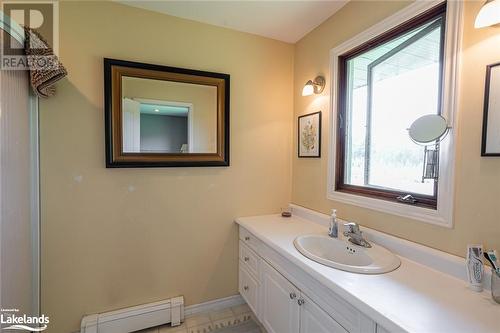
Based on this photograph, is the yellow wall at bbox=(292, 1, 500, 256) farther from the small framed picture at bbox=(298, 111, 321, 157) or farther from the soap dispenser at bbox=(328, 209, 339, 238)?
the small framed picture at bbox=(298, 111, 321, 157)

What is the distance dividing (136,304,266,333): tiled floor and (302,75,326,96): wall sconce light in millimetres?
1934

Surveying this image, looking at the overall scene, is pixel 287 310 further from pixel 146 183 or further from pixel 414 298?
pixel 146 183

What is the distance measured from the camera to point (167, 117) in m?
1.82

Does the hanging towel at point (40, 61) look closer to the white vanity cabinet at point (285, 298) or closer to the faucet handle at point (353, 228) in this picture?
the white vanity cabinet at point (285, 298)

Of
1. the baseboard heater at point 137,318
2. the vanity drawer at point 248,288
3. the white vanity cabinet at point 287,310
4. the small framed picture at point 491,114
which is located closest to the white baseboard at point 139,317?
the baseboard heater at point 137,318

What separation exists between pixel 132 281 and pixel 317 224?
1.52m

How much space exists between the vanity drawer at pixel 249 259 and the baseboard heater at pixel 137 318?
0.58 m

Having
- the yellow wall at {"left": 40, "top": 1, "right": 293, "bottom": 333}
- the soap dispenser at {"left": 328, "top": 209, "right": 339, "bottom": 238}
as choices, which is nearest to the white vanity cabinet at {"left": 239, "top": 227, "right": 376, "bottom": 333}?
the yellow wall at {"left": 40, "top": 1, "right": 293, "bottom": 333}

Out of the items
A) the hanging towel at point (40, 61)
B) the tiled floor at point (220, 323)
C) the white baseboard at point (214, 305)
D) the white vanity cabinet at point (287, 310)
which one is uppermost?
the hanging towel at point (40, 61)

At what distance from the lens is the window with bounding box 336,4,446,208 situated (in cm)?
123

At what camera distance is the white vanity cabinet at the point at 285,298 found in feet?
3.28

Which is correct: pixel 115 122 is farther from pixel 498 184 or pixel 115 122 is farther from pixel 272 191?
pixel 498 184

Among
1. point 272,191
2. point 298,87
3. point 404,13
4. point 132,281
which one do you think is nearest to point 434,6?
point 404,13

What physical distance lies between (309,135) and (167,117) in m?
1.19
